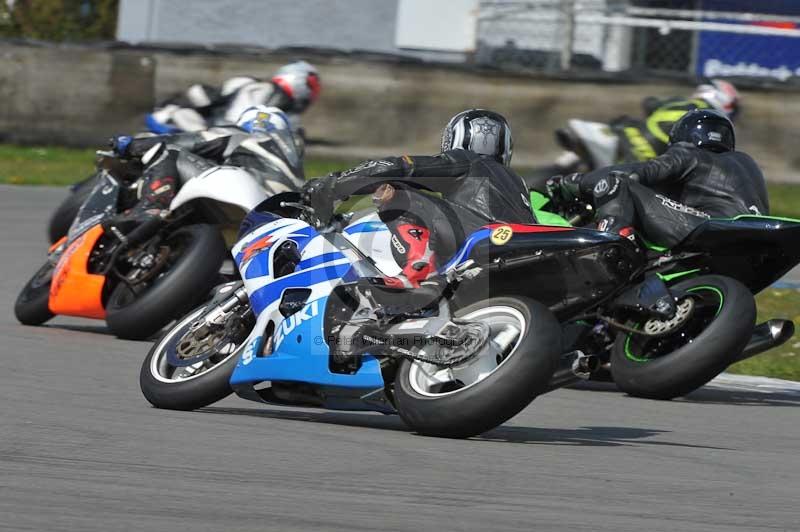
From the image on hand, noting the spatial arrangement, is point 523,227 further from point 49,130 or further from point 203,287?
point 49,130

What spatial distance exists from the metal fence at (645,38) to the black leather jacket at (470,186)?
1165 cm

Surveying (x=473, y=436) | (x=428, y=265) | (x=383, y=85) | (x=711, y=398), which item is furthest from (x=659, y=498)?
(x=383, y=85)

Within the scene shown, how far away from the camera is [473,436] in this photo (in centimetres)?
573

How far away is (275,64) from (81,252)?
8.50 m

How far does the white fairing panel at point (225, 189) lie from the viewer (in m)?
8.03

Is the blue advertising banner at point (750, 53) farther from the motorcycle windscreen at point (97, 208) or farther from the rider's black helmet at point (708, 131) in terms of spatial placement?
the motorcycle windscreen at point (97, 208)

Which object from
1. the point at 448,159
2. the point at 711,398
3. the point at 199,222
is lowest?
the point at 711,398

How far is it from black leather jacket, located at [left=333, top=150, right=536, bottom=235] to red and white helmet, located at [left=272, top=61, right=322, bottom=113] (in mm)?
5284

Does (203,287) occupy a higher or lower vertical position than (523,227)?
lower

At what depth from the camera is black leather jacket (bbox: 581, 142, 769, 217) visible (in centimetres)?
793

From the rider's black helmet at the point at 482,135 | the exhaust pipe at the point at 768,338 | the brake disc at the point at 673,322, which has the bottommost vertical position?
the exhaust pipe at the point at 768,338

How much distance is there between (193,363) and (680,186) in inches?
117

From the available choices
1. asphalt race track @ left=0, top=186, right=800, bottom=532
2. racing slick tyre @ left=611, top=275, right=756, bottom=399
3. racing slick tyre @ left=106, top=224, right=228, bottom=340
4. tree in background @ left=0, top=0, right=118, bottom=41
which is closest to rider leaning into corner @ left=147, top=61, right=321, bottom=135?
racing slick tyre @ left=106, top=224, right=228, bottom=340

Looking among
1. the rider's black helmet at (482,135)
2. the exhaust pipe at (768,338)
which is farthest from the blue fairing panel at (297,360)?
the exhaust pipe at (768,338)
